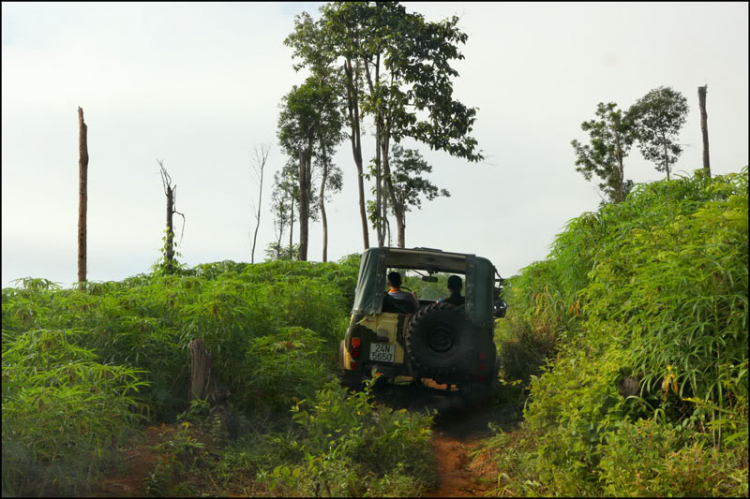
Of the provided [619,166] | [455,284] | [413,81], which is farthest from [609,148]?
[455,284]

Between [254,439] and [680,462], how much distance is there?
11.8 feet

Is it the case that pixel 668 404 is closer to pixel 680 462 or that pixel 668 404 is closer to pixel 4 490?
pixel 680 462

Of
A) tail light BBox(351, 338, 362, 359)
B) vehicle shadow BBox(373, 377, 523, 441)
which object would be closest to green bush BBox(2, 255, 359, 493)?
tail light BBox(351, 338, 362, 359)

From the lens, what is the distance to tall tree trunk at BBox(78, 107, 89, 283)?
1666 cm

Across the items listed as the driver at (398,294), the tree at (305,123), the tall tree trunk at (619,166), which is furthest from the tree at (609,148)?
the driver at (398,294)

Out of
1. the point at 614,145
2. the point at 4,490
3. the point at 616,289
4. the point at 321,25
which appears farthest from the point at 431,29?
the point at 4,490

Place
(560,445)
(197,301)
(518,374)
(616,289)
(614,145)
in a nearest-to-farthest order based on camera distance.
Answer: (560,445) < (616,289) < (197,301) < (518,374) < (614,145)

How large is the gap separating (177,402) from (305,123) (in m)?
23.4

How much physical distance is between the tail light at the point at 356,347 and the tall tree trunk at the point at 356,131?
17054mm

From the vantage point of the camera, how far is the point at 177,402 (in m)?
6.66

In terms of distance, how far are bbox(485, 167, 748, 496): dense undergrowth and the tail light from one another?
193 cm

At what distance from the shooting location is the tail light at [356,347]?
291 inches

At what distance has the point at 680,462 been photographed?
441 cm

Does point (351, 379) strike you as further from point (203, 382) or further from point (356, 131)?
point (356, 131)
